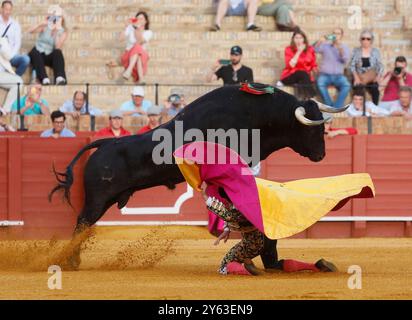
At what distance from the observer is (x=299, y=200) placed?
8172 millimetres

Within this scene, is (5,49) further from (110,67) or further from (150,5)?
(150,5)

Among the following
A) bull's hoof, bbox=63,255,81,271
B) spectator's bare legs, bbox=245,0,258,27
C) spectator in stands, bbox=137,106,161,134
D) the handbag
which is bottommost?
bull's hoof, bbox=63,255,81,271

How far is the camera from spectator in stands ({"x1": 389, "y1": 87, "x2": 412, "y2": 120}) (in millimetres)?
13875

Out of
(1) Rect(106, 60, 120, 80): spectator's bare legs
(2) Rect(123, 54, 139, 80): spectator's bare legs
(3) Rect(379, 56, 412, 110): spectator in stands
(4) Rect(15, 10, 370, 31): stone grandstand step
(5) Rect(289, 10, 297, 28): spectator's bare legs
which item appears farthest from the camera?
(4) Rect(15, 10, 370, 31): stone grandstand step

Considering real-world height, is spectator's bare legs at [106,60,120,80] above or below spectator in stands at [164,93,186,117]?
above

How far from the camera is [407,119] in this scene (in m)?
13.9

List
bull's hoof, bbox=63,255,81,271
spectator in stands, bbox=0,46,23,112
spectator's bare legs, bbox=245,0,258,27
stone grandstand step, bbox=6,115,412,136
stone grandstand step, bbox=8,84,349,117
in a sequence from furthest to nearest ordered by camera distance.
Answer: spectator's bare legs, bbox=245,0,258,27 < stone grandstand step, bbox=8,84,349,117 < spectator in stands, bbox=0,46,23,112 < stone grandstand step, bbox=6,115,412,136 < bull's hoof, bbox=63,255,81,271

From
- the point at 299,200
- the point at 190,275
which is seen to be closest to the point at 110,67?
the point at 190,275

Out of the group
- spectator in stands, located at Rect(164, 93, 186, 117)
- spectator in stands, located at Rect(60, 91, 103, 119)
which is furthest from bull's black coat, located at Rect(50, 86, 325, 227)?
spectator in stands, located at Rect(60, 91, 103, 119)

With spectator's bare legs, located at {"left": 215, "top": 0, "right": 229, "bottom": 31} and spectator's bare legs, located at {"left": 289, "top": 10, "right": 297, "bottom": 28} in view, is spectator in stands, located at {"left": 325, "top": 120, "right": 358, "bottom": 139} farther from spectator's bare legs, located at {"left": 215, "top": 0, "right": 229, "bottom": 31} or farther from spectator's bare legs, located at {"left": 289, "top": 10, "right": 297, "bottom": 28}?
spectator's bare legs, located at {"left": 215, "top": 0, "right": 229, "bottom": 31}

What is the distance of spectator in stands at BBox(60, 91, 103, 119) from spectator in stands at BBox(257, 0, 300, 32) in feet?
9.80

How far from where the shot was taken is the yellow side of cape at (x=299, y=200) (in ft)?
26.2

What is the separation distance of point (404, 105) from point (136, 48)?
3.28m

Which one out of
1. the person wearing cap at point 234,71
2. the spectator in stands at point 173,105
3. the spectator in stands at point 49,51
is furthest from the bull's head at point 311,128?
the spectator in stands at point 49,51
